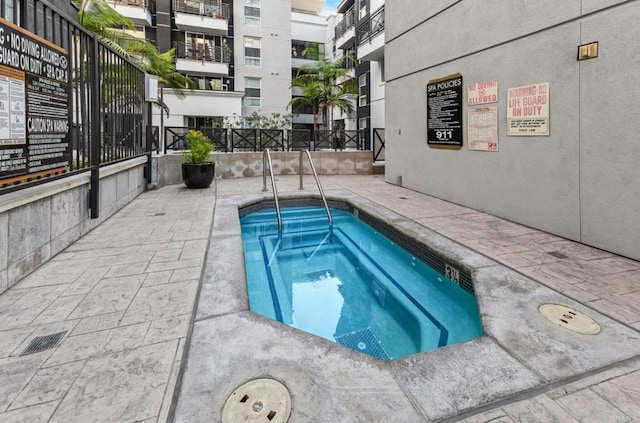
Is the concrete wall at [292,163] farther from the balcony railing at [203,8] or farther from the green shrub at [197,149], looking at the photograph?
the balcony railing at [203,8]

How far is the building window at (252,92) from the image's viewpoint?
23.0m

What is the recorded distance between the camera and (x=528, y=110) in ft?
16.1

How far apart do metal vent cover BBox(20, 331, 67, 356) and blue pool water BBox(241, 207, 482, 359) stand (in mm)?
1602

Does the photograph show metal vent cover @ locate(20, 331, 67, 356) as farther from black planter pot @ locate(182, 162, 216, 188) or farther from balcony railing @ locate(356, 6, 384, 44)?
balcony railing @ locate(356, 6, 384, 44)

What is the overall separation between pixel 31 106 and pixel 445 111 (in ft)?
21.0

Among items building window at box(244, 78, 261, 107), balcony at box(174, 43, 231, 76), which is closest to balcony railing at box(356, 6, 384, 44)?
building window at box(244, 78, 261, 107)

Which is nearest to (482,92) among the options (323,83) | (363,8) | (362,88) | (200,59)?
(323,83)

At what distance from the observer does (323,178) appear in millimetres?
10969

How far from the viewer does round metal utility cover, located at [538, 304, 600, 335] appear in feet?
7.55

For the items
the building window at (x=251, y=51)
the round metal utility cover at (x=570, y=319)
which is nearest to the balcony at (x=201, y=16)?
the building window at (x=251, y=51)

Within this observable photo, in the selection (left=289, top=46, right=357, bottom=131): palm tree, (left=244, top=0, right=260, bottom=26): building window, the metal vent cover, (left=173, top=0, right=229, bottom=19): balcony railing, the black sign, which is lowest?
the metal vent cover

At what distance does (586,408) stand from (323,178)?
964cm

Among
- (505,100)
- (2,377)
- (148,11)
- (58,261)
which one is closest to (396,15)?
(505,100)

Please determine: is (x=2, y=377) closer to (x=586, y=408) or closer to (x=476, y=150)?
(x=586, y=408)
